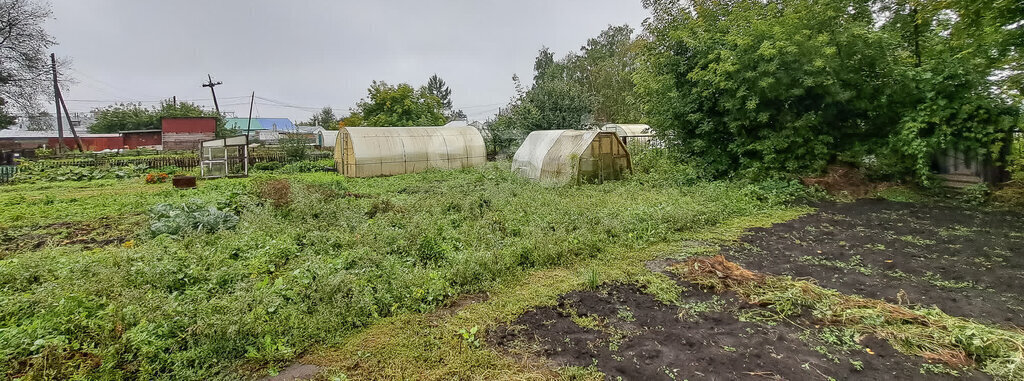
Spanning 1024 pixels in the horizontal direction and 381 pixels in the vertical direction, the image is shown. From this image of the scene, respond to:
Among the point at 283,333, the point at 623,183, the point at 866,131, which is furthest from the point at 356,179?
the point at 866,131

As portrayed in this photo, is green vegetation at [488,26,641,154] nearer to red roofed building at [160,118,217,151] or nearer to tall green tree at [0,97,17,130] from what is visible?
red roofed building at [160,118,217,151]

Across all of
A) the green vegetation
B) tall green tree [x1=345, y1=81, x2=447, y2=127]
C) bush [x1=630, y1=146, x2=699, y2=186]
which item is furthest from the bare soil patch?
tall green tree [x1=345, y1=81, x2=447, y2=127]

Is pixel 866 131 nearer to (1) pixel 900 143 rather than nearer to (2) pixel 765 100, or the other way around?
(1) pixel 900 143

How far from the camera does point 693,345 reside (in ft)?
10.4

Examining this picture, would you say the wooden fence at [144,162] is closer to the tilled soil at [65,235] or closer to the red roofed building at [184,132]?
the red roofed building at [184,132]

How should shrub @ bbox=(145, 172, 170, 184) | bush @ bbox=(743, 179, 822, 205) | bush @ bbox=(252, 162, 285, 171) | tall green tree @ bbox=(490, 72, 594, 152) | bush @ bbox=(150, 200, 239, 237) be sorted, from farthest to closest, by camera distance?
tall green tree @ bbox=(490, 72, 594, 152), bush @ bbox=(252, 162, 285, 171), shrub @ bbox=(145, 172, 170, 184), bush @ bbox=(743, 179, 822, 205), bush @ bbox=(150, 200, 239, 237)

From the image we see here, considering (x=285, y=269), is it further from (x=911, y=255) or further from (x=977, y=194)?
(x=977, y=194)

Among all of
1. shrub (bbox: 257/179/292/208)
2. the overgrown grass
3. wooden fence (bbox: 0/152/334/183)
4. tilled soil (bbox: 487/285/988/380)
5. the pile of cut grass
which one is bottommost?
tilled soil (bbox: 487/285/988/380)

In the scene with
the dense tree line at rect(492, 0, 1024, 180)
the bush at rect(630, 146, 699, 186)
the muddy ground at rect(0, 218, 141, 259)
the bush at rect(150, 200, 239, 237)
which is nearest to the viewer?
the muddy ground at rect(0, 218, 141, 259)

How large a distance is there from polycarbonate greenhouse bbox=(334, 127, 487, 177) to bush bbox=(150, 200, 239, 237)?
8432 mm

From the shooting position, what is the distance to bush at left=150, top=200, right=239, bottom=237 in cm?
612

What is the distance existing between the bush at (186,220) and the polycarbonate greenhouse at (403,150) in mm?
8432

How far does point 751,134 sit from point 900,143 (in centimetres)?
287

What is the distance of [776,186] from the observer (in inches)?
380
